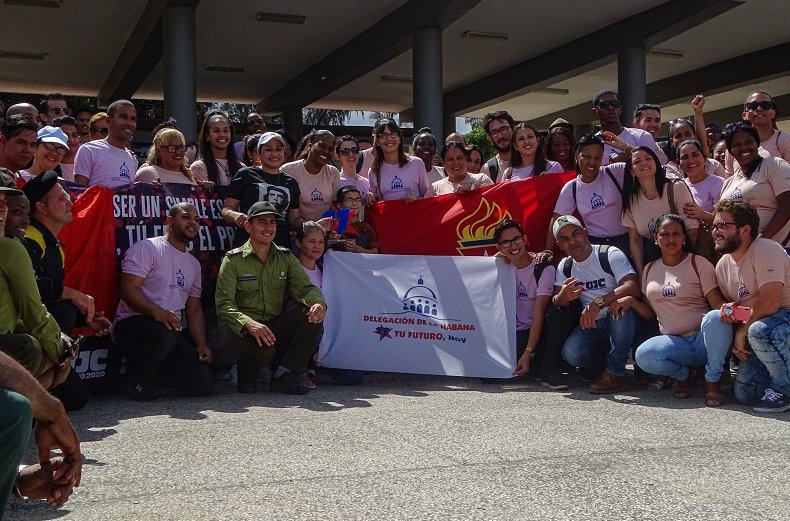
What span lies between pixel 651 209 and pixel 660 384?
1.42 meters

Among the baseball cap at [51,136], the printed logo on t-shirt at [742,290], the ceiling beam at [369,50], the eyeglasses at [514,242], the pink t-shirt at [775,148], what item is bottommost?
the printed logo on t-shirt at [742,290]

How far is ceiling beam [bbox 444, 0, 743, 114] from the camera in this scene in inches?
705

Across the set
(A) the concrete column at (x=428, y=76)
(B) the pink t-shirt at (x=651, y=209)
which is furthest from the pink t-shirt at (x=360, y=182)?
(A) the concrete column at (x=428, y=76)

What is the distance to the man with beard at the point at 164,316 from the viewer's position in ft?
21.7

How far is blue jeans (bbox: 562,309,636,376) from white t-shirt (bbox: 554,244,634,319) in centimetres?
14

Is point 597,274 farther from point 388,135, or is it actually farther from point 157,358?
point 157,358

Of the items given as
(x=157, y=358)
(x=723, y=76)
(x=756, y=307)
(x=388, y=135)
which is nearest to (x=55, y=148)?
(x=157, y=358)

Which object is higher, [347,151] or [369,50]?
[369,50]

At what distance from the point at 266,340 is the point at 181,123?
1070 centimetres

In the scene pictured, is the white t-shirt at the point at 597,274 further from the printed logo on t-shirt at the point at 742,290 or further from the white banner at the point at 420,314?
the printed logo on t-shirt at the point at 742,290

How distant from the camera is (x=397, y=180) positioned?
27.6 feet

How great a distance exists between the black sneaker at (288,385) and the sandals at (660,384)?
274 cm

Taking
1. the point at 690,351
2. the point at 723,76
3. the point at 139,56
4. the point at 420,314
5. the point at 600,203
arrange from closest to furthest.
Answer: the point at 690,351, the point at 600,203, the point at 420,314, the point at 139,56, the point at 723,76

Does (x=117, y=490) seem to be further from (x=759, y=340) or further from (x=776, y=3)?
(x=776, y=3)
